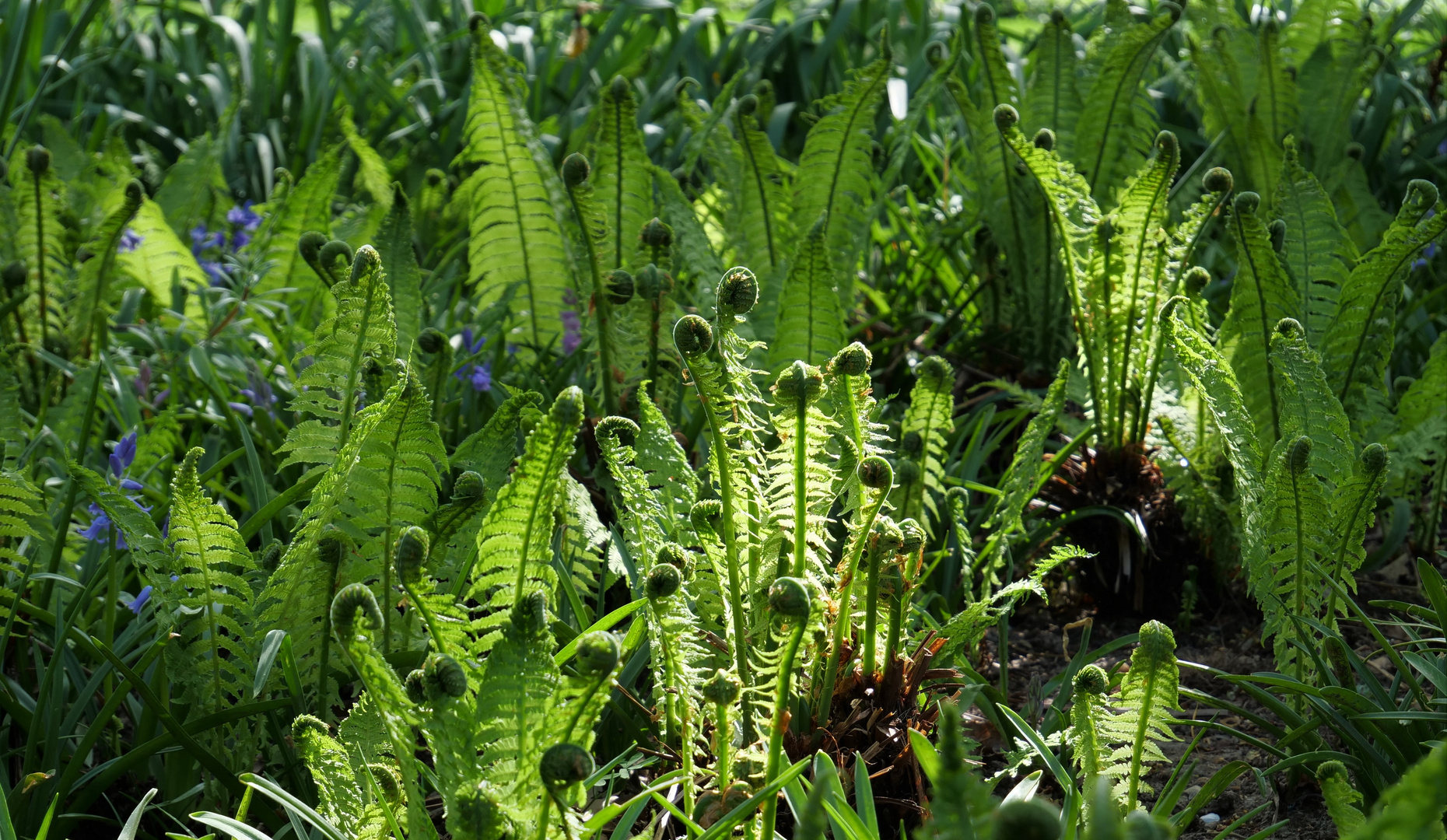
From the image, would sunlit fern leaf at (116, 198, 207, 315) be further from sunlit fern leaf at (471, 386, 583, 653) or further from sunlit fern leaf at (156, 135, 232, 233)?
sunlit fern leaf at (471, 386, 583, 653)

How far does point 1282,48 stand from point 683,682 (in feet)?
11.1

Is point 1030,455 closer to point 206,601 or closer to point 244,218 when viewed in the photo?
point 206,601

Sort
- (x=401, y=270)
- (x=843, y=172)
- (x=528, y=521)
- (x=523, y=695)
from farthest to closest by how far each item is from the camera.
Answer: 1. (x=843, y=172)
2. (x=401, y=270)
3. (x=528, y=521)
4. (x=523, y=695)

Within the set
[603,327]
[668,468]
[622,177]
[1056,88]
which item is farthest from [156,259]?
[1056,88]

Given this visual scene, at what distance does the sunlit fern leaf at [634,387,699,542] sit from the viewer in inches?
64.0

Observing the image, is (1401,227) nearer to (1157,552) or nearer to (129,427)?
(1157,552)

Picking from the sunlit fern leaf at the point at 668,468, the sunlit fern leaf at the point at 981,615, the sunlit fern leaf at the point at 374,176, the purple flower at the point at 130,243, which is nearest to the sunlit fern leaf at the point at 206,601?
the sunlit fern leaf at the point at 668,468

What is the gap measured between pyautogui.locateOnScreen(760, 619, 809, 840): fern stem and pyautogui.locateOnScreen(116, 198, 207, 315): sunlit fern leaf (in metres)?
2.21

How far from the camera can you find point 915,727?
1558 millimetres

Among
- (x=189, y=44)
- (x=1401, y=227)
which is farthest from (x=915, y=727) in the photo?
(x=189, y=44)

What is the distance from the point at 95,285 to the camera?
8.90ft

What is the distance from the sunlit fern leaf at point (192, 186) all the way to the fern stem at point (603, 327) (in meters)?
1.67

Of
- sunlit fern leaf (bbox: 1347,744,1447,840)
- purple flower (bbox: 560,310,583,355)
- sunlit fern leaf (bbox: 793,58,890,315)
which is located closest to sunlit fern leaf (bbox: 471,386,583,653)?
sunlit fern leaf (bbox: 1347,744,1447,840)

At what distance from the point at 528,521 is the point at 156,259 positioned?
214 centimetres
